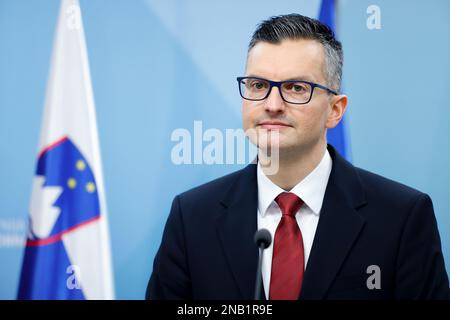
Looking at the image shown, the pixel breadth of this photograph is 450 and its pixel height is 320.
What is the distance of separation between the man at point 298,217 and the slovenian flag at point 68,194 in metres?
0.90

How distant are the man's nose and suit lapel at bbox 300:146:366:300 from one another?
0.28 m

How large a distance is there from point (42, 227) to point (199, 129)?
832 mm

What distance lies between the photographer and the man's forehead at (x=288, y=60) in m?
1.59

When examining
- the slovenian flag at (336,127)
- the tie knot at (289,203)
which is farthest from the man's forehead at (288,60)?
the slovenian flag at (336,127)

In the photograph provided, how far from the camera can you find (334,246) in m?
1.50

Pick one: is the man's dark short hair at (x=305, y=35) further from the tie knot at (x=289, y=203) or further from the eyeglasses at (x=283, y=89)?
the tie knot at (x=289, y=203)

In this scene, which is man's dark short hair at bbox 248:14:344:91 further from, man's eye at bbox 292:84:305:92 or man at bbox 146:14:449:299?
man's eye at bbox 292:84:305:92

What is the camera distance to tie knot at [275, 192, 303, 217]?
5.17ft

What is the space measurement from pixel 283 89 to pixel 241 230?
424mm

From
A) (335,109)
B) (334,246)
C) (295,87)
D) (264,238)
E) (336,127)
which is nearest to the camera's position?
(264,238)

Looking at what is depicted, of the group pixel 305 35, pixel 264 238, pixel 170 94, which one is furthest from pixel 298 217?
pixel 170 94

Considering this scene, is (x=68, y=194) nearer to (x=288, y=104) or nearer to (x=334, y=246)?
(x=288, y=104)
